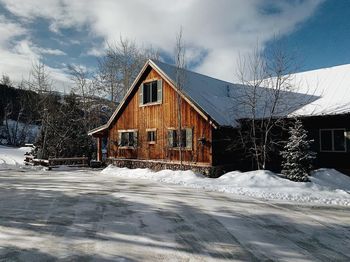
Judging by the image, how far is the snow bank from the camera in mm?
12078

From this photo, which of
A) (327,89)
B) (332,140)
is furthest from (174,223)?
(327,89)

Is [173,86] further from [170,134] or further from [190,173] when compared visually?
[190,173]

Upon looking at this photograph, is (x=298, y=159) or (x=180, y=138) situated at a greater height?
(x=180, y=138)

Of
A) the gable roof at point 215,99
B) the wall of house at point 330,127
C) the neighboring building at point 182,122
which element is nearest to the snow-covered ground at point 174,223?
the neighboring building at point 182,122

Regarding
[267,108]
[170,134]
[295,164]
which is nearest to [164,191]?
[295,164]

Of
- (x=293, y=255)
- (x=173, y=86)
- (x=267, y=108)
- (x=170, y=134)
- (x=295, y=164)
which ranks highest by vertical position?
A: (x=173, y=86)

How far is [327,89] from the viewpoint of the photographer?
70.0ft

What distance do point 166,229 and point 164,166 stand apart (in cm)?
1304

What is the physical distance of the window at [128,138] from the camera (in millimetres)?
23439

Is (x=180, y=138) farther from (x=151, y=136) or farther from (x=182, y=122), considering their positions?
(x=151, y=136)

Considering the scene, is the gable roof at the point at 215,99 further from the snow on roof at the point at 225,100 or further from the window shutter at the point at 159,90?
the window shutter at the point at 159,90

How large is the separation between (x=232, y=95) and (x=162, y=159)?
7497 mm

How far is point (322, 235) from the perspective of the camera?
7465 millimetres

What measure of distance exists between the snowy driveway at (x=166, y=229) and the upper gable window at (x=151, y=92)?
420 inches
